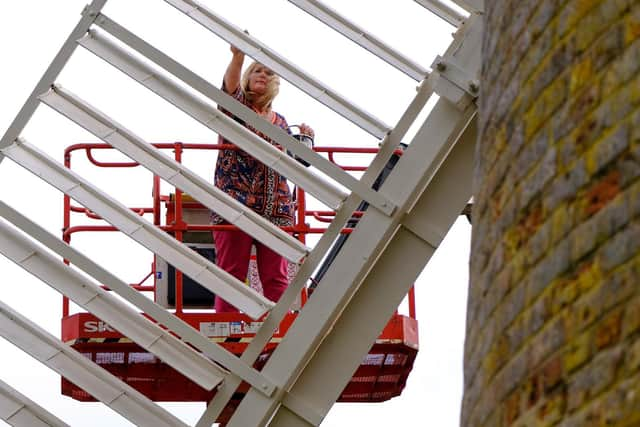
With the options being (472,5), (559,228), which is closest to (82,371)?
(472,5)

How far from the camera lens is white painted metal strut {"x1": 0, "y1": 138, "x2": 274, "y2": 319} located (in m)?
9.54

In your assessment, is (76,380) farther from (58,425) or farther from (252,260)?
(252,260)

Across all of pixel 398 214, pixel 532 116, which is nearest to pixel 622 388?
pixel 532 116

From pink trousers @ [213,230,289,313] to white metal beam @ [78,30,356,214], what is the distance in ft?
8.83

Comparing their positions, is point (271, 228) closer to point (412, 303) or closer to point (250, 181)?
point (250, 181)

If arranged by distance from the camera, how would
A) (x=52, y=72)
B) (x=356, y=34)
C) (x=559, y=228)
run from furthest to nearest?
(x=356, y=34) < (x=52, y=72) < (x=559, y=228)

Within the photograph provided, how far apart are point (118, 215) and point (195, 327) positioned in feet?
11.7

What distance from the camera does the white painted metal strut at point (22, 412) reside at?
9625 millimetres

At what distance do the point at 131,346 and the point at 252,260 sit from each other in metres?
1.26

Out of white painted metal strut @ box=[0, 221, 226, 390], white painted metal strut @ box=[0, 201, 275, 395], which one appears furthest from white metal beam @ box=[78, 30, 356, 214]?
white painted metal strut @ box=[0, 221, 226, 390]

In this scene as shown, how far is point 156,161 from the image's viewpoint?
31.5 feet

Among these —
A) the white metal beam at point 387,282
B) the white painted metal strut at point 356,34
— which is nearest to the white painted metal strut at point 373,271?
the white metal beam at point 387,282

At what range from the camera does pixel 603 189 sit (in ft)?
14.4

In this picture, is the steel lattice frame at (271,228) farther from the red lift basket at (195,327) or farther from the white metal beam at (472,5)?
the red lift basket at (195,327)
